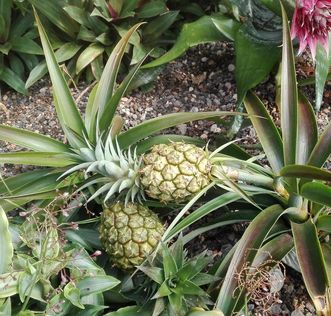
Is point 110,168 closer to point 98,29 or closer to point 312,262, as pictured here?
point 312,262

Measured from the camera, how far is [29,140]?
2113 mm

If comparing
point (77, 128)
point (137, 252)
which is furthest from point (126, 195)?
point (77, 128)

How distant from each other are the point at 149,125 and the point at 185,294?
578 mm

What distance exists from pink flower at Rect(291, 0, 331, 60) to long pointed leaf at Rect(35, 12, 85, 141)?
80 centimetres

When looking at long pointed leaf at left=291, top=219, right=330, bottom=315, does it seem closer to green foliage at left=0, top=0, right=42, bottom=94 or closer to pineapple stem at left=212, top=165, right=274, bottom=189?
pineapple stem at left=212, top=165, right=274, bottom=189

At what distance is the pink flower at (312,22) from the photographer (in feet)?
6.81

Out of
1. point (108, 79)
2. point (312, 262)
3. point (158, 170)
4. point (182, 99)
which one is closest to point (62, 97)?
point (108, 79)

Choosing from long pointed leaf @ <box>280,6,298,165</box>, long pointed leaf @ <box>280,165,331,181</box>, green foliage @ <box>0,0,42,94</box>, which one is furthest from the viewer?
green foliage @ <box>0,0,42,94</box>

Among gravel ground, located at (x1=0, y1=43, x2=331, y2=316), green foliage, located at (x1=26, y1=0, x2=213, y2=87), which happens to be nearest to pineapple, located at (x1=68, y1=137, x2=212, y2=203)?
gravel ground, located at (x1=0, y1=43, x2=331, y2=316)

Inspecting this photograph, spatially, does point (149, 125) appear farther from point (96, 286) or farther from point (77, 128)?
point (96, 286)

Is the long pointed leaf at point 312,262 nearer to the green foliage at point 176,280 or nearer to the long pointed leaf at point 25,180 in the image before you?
the green foliage at point 176,280

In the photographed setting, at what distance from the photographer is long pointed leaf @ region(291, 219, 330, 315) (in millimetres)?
1834

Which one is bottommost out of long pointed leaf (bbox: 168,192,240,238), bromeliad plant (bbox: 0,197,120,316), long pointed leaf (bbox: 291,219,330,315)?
bromeliad plant (bbox: 0,197,120,316)

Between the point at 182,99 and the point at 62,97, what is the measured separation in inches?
29.2
